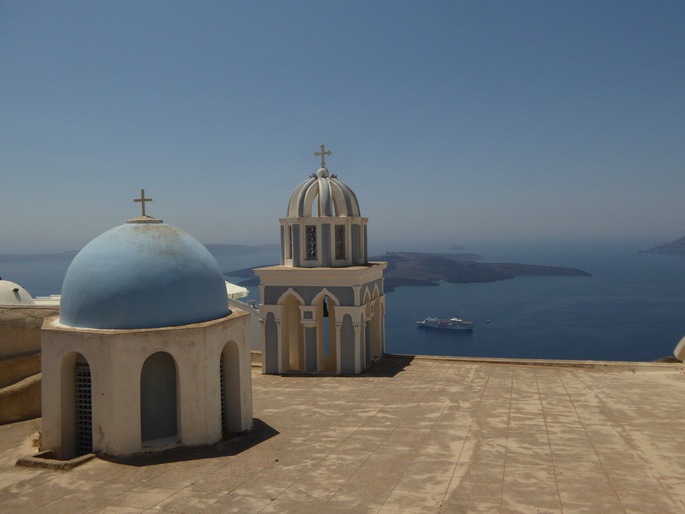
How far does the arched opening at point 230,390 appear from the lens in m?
9.84

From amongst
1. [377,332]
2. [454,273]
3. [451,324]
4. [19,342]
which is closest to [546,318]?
[451,324]

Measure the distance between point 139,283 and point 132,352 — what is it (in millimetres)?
1113

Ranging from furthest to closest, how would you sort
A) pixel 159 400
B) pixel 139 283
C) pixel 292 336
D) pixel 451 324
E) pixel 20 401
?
1. pixel 451 324
2. pixel 292 336
3. pixel 20 401
4. pixel 159 400
5. pixel 139 283

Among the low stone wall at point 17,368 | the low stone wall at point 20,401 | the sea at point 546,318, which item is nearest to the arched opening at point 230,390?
the low stone wall at point 20,401

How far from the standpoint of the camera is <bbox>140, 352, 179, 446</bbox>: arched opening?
8.83 metres

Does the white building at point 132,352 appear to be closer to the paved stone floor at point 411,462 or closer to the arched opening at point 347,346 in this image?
the paved stone floor at point 411,462

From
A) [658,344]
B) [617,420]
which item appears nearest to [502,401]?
[617,420]

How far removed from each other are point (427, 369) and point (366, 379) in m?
2.13

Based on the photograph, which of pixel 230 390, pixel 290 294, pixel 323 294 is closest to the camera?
pixel 230 390

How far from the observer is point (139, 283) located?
878 centimetres

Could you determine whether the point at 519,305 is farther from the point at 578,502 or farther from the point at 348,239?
the point at 578,502

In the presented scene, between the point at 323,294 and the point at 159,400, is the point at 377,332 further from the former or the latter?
the point at 159,400

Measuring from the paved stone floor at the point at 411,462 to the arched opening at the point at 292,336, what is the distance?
160 inches

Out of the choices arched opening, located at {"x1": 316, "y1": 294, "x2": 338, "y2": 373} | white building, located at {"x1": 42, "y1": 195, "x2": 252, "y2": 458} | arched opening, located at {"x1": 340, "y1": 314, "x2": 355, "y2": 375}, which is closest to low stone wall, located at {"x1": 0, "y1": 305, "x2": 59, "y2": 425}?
white building, located at {"x1": 42, "y1": 195, "x2": 252, "y2": 458}
